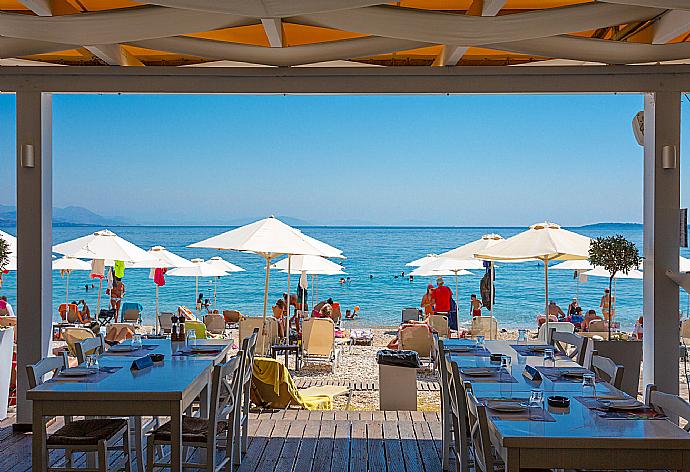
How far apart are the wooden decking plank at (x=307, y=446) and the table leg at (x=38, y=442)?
1783 mm

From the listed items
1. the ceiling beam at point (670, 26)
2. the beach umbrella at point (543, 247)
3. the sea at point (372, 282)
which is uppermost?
the ceiling beam at point (670, 26)

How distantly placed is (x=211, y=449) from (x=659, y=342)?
148 inches

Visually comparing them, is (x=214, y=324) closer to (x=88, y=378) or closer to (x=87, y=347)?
(x=87, y=347)

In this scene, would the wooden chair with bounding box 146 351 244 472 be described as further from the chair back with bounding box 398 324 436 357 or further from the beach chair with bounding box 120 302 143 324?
the beach chair with bounding box 120 302 143 324

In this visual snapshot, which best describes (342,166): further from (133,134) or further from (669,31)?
(669,31)

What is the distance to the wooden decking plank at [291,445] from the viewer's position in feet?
17.6

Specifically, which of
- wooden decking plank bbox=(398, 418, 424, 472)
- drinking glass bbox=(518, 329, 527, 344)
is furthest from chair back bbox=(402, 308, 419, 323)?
drinking glass bbox=(518, 329, 527, 344)

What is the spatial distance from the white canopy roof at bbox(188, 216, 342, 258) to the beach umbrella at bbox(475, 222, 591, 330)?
2308mm

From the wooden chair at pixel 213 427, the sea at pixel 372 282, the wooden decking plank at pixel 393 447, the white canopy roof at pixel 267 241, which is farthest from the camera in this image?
the sea at pixel 372 282

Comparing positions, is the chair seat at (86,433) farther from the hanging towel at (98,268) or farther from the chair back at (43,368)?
the hanging towel at (98,268)

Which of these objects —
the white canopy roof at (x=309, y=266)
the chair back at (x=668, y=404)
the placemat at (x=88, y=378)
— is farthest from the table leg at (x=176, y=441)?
the white canopy roof at (x=309, y=266)

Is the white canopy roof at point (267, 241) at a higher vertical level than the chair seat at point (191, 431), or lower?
higher

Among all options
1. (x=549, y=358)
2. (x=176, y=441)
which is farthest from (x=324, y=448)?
(x=176, y=441)

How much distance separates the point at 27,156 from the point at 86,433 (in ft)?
9.37
